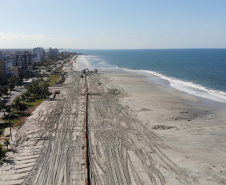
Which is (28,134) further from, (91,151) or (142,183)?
(142,183)

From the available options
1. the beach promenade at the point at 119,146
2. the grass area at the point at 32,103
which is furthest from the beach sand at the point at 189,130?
the grass area at the point at 32,103

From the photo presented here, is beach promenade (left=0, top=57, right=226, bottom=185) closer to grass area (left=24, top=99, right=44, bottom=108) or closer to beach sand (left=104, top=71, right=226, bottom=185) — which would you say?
beach sand (left=104, top=71, right=226, bottom=185)

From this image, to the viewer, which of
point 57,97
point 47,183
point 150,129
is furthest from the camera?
point 57,97

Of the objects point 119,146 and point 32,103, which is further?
point 32,103

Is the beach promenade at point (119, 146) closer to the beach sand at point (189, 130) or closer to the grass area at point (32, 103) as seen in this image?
the beach sand at point (189, 130)

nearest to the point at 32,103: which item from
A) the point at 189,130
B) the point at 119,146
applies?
the point at 119,146

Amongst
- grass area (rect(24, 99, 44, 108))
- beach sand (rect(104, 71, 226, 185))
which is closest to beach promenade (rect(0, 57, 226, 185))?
beach sand (rect(104, 71, 226, 185))

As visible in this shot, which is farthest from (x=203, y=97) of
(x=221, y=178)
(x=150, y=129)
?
(x=221, y=178)

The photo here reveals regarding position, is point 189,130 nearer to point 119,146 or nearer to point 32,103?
point 119,146
